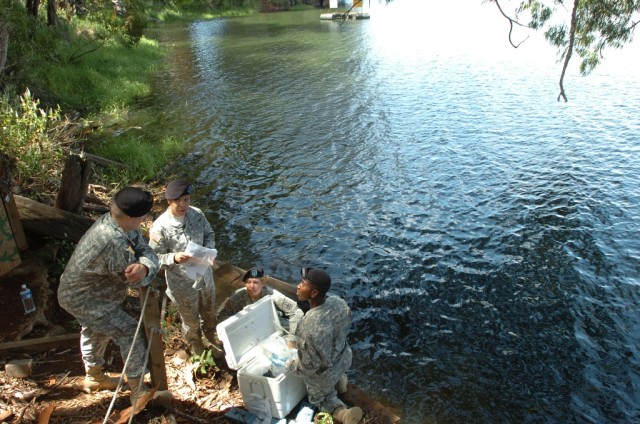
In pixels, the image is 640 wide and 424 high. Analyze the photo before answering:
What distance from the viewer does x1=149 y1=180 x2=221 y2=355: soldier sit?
5621 mm

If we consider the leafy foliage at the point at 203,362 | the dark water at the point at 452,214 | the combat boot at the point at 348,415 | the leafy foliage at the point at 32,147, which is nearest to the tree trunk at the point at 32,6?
the dark water at the point at 452,214

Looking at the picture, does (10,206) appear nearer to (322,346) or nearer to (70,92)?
(322,346)

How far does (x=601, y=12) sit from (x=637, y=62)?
752 inches

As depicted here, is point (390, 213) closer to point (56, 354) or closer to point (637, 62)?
point (56, 354)

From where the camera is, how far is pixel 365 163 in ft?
52.2

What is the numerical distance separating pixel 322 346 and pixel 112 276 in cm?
224

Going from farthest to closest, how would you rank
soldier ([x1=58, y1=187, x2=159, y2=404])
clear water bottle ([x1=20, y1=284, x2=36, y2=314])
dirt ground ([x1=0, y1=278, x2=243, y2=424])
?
clear water bottle ([x1=20, y1=284, x2=36, y2=314]), dirt ground ([x1=0, y1=278, x2=243, y2=424]), soldier ([x1=58, y1=187, x2=159, y2=404])

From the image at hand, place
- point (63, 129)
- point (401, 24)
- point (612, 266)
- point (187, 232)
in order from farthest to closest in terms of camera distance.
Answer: point (401, 24), point (63, 129), point (612, 266), point (187, 232)

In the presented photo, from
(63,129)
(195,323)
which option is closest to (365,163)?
(63,129)

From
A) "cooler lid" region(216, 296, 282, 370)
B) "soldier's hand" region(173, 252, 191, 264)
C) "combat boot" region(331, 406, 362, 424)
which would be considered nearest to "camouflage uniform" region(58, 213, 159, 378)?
"soldier's hand" region(173, 252, 191, 264)

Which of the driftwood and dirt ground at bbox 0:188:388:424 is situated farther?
the driftwood

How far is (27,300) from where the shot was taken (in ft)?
22.6

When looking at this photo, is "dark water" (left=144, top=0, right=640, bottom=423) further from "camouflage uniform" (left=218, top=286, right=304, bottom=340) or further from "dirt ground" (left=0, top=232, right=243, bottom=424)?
"dirt ground" (left=0, top=232, right=243, bottom=424)

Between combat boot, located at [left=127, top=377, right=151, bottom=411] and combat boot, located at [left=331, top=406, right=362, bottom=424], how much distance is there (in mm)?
2024
